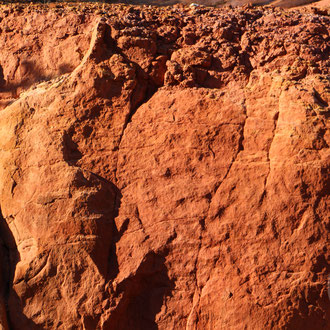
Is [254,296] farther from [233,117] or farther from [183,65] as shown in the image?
[183,65]

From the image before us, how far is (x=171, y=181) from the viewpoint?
4.48 meters

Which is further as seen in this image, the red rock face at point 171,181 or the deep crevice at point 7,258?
the deep crevice at point 7,258

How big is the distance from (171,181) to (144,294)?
3.41 feet

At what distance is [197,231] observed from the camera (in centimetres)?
431

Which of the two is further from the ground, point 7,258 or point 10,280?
point 7,258

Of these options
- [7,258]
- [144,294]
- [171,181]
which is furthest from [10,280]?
[171,181]

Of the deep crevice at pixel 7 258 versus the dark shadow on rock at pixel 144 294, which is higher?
the deep crevice at pixel 7 258

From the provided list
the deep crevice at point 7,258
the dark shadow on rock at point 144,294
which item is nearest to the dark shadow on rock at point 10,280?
the deep crevice at point 7,258

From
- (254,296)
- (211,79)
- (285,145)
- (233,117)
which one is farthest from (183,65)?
(254,296)

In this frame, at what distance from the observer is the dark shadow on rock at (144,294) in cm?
425

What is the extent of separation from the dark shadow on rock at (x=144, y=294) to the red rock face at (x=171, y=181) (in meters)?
0.01

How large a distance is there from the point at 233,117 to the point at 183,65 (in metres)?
0.78

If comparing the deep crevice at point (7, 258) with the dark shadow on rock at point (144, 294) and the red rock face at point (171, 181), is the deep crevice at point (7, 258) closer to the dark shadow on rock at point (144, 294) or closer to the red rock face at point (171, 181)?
the red rock face at point (171, 181)

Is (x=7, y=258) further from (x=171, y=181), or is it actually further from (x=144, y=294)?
(x=171, y=181)
